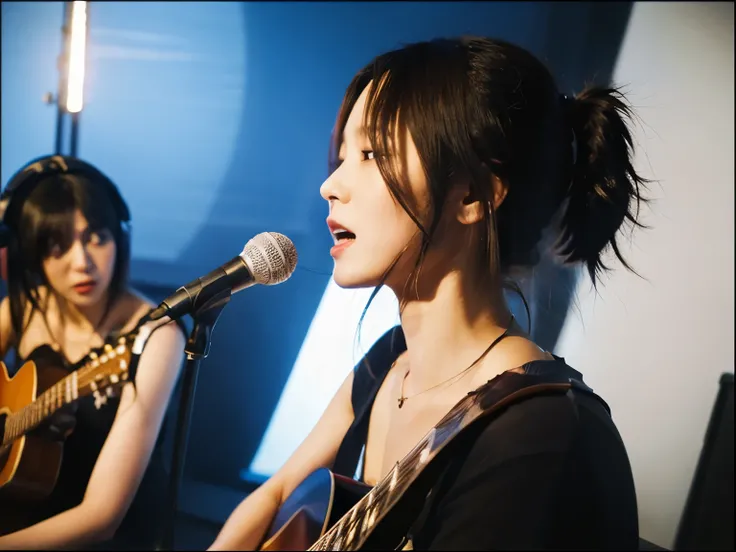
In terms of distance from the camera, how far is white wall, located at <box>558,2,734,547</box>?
161cm

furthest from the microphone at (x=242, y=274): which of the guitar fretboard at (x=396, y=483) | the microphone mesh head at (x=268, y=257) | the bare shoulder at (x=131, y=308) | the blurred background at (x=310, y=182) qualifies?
the bare shoulder at (x=131, y=308)

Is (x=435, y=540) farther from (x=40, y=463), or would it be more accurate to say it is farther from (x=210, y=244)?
(x=210, y=244)

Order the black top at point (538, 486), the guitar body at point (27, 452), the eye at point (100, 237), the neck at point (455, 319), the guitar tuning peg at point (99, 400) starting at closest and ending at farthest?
the black top at point (538, 486) → the neck at point (455, 319) → the guitar body at point (27, 452) → the guitar tuning peg at point (99, 400) → the eye at point (100, 237)

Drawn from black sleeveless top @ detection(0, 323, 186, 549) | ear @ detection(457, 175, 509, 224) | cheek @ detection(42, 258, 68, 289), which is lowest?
black sleeveless top @ detection(0, 323, 186, 549)

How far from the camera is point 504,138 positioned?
88 cm

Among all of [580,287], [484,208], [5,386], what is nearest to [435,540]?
[484,208]

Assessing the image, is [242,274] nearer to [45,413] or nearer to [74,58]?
[45,413]

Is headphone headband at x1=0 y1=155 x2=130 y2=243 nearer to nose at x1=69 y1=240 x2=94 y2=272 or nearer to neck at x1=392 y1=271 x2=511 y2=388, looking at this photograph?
nose at x1=69 y1=240 x2=94 y2=272

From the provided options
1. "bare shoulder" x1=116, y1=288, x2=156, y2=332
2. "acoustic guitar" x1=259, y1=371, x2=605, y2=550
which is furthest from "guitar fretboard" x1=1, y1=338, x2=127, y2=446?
"acoustic guitar" x1=259, y1=371, x2=605, y2=550

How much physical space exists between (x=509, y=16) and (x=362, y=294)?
3.59ft

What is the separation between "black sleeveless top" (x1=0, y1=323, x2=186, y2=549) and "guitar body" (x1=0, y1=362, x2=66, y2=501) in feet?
0.05

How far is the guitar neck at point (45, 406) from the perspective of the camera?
3.83 feet

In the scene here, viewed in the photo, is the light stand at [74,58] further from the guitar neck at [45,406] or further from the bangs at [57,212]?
the guitar neck at [45,406]

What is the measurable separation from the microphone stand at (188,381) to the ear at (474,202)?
0.36 meters
